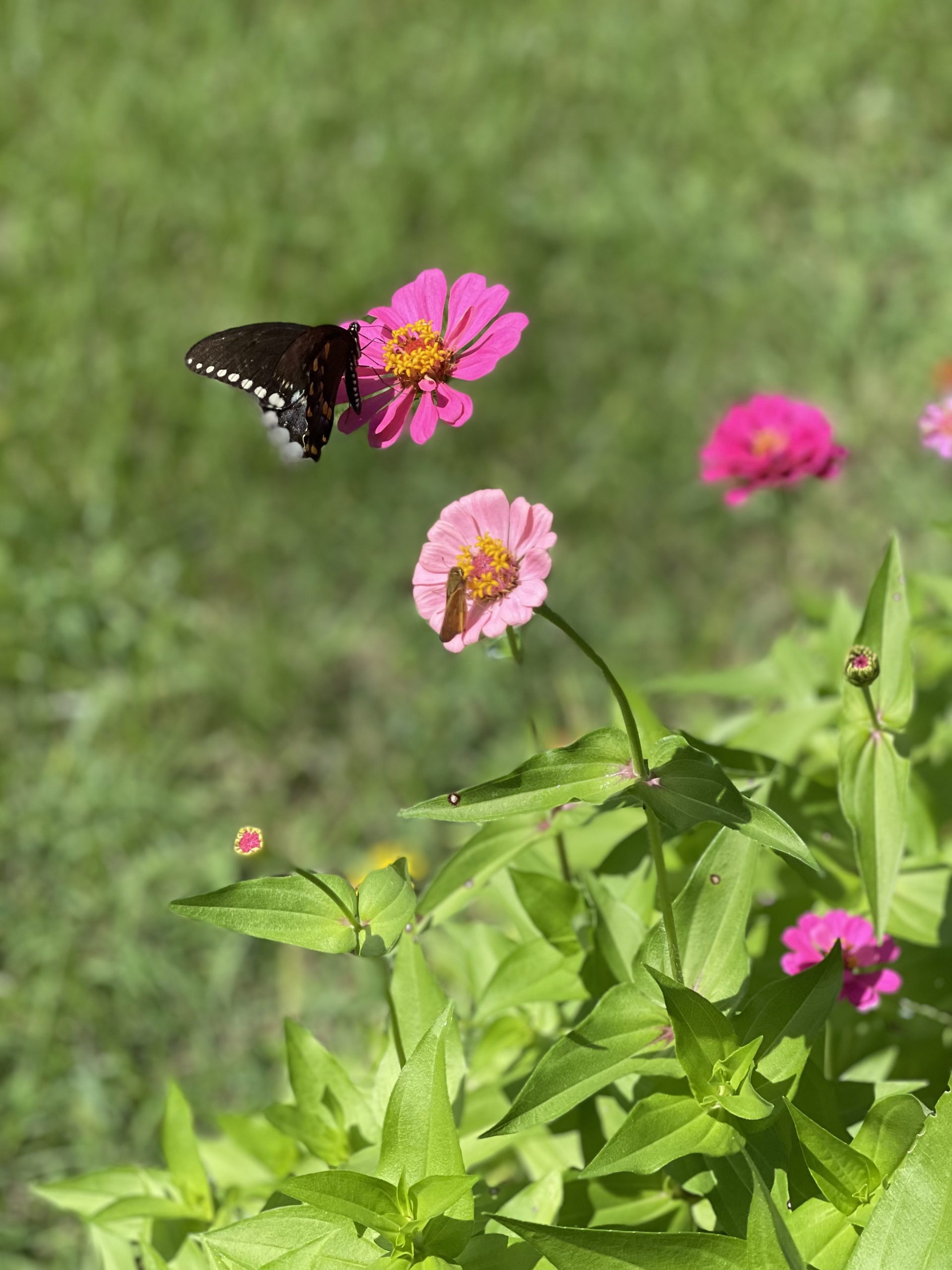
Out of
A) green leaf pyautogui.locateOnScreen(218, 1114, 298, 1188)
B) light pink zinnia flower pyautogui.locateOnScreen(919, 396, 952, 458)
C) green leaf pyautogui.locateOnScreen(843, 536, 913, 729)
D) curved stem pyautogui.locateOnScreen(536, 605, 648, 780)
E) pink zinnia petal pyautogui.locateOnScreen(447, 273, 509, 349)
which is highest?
light pink zinnia flower pyautogui.locateOnScreen(919, 396, 952, 458)

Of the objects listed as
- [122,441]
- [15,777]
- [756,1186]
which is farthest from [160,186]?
[756,1186]

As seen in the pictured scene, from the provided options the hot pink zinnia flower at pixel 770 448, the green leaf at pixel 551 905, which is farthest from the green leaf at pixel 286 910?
the hot pink zinnia flower at pixel 770 448

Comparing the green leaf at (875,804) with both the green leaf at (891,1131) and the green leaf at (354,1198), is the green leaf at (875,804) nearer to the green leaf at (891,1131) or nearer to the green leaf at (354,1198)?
the green leaf at (891,1131)

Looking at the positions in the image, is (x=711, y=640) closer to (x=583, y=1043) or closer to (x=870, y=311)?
(x=870, y=311)

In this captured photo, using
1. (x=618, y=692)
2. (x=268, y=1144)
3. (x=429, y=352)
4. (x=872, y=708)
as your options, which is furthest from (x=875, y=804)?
(x=268, y=1144)

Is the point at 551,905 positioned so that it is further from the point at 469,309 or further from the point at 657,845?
the point at 469,309

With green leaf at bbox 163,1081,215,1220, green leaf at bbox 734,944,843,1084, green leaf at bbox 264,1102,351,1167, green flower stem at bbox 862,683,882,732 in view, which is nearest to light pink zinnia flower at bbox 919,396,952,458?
green flower stem at bbox 862,683,882,732

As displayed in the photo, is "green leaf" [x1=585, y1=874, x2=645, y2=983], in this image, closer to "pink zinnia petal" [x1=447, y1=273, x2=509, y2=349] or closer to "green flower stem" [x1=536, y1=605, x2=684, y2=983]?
"green flower stem" [x1=536, y1=605, x2=684, y2=983]
